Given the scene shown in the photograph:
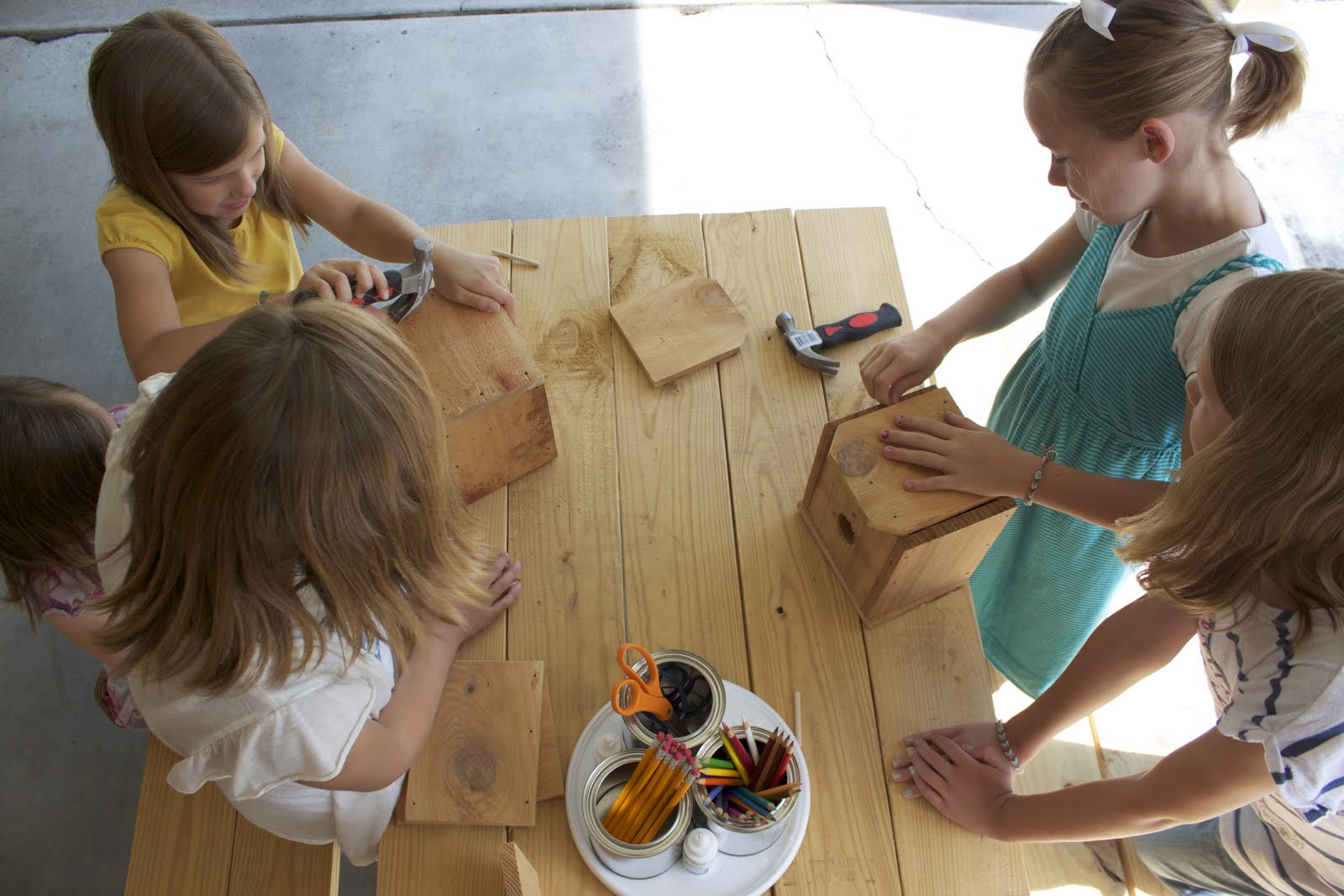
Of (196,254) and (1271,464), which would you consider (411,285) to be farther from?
(1271,464)

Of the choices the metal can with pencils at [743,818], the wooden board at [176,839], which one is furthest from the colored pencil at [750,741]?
the wooden board at [176,839]

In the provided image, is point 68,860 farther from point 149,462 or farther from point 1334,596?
point 1334,596

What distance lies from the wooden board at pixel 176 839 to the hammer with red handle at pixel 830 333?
98cm

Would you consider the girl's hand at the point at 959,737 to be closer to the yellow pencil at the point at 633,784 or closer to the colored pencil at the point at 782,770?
the colored pencil at the point at 782,770

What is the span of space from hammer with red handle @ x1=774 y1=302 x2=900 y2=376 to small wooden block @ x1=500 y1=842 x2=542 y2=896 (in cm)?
77

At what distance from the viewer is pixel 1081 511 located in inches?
45.1

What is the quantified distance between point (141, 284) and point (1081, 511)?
1381 millimetres

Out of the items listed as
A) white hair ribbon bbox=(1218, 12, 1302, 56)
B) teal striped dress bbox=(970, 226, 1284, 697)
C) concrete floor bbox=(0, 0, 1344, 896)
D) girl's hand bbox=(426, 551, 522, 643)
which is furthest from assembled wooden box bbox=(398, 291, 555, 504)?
concrete floor bbox=(0, 0, 1344, 896)

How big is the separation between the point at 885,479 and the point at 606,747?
0.43 meters

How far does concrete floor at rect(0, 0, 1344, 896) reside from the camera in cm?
260

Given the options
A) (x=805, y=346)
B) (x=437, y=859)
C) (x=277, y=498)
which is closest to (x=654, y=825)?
(x=437, y=859)

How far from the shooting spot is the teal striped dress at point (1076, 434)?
1157 mm

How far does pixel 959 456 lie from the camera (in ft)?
3.39

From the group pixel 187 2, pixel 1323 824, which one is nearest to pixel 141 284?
pixel 1323 824
